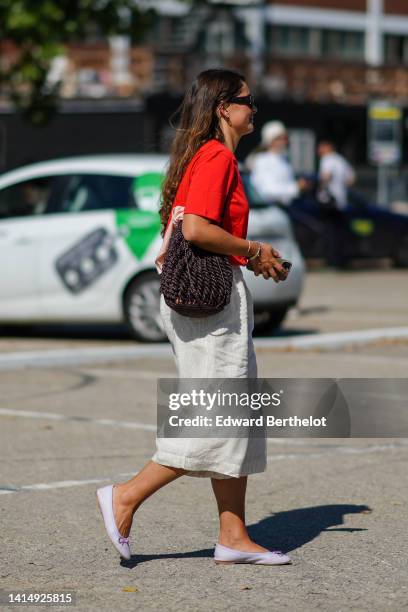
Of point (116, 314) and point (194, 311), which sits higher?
point (194, 311)

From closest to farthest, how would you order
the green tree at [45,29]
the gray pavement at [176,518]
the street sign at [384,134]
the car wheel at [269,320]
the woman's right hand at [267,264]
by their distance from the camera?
the gray pavement at [176,518] < the woman's right hand at [267,264] < the car wheel at [269,320] < the green tree at [45,29] < the street sign at [384,134]

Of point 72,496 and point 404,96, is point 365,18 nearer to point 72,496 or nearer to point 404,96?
point 404,96

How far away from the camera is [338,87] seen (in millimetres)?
43969

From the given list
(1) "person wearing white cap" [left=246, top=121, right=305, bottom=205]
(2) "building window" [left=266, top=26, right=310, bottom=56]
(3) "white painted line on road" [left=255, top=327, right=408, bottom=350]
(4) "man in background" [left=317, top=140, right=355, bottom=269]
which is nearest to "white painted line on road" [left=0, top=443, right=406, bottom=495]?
(3) "white painted line on road" [left=255, top=327, right=408, bottom=350]

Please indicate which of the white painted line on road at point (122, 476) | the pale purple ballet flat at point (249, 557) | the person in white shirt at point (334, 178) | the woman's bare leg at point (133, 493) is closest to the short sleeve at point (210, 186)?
the woman's bare leg at point (133, 493)

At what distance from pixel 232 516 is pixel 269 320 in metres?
8.70

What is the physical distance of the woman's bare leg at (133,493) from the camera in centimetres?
559

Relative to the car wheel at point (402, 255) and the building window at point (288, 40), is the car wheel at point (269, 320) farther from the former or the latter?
the building window at point (288, 40)

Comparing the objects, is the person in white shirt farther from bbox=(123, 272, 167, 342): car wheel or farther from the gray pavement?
the gray pavement

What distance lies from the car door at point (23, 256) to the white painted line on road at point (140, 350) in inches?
38.7

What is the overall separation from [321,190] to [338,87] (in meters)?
21.5

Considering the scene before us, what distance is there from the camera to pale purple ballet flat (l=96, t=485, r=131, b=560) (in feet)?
18.3

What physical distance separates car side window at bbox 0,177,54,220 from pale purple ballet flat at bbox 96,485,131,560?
839 cm

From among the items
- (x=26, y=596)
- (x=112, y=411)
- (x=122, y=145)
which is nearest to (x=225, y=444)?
(x=26, y=596)
